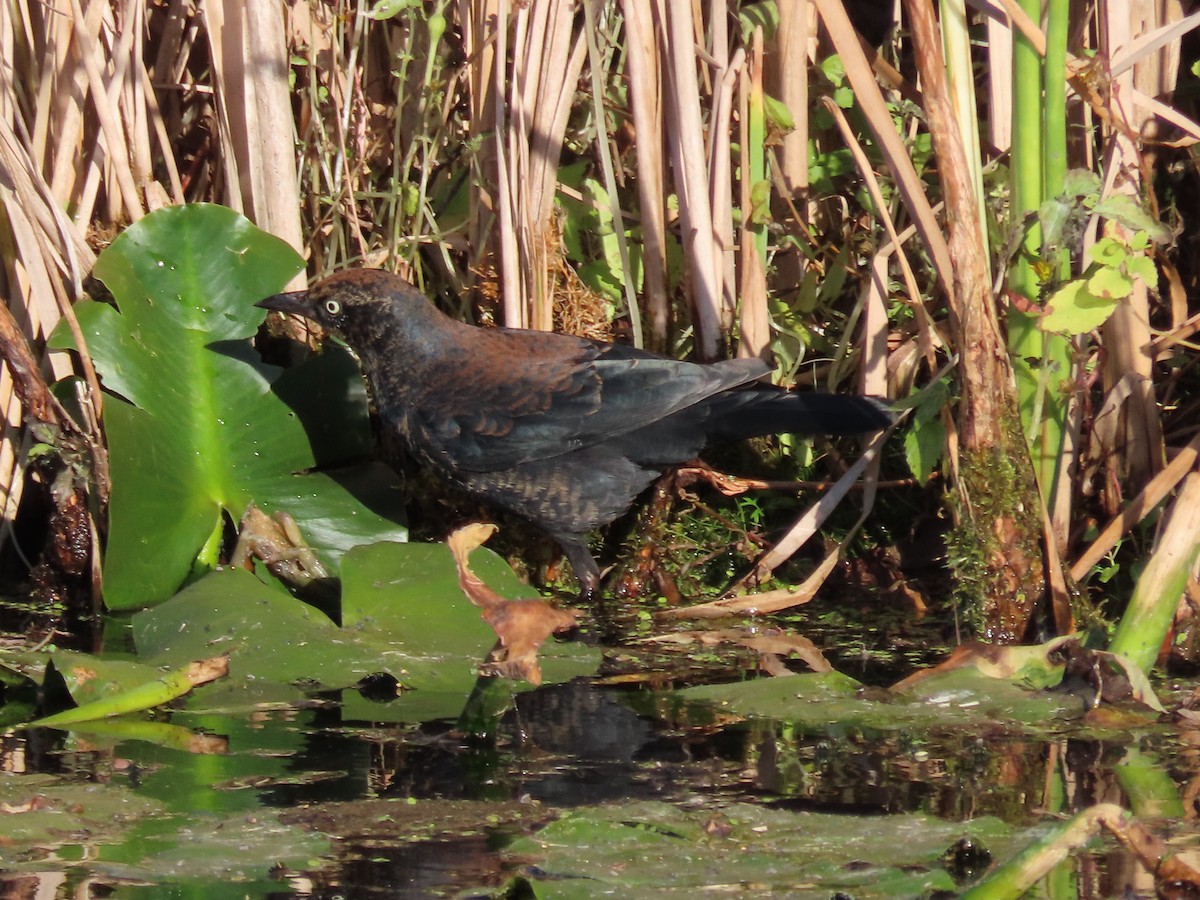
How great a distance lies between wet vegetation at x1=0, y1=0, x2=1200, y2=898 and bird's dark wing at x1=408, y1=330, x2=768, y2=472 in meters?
0.22

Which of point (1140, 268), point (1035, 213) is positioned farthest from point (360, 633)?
point (1140, 268)

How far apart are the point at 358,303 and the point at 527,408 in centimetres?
69

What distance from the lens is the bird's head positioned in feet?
16.6

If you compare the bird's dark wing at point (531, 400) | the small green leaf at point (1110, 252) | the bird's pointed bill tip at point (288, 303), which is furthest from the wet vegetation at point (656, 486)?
the bird's dark wing at point (531, 400)

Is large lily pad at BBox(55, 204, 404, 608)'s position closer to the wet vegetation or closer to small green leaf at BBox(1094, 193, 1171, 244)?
the wet vegetation

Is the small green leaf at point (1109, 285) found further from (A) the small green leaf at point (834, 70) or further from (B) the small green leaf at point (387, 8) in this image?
(B) the small green leaf at point (387, 8)

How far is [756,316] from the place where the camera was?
5.02 metres

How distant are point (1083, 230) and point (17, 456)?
3525 millimetres

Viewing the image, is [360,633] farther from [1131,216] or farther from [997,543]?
[1131,216]

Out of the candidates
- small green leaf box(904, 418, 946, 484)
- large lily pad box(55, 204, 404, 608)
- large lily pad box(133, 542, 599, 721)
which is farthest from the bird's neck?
small green leaf box(904, 418, 946, 484)

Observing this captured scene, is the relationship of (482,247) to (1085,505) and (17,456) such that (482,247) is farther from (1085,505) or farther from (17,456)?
(1085,505)

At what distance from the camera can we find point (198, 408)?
4.86 m

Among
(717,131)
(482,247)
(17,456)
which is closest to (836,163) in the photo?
(717,131)

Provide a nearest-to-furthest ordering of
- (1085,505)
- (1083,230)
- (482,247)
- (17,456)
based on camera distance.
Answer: (1083,230)
(1085,505)
(17,456)
(482,247)
